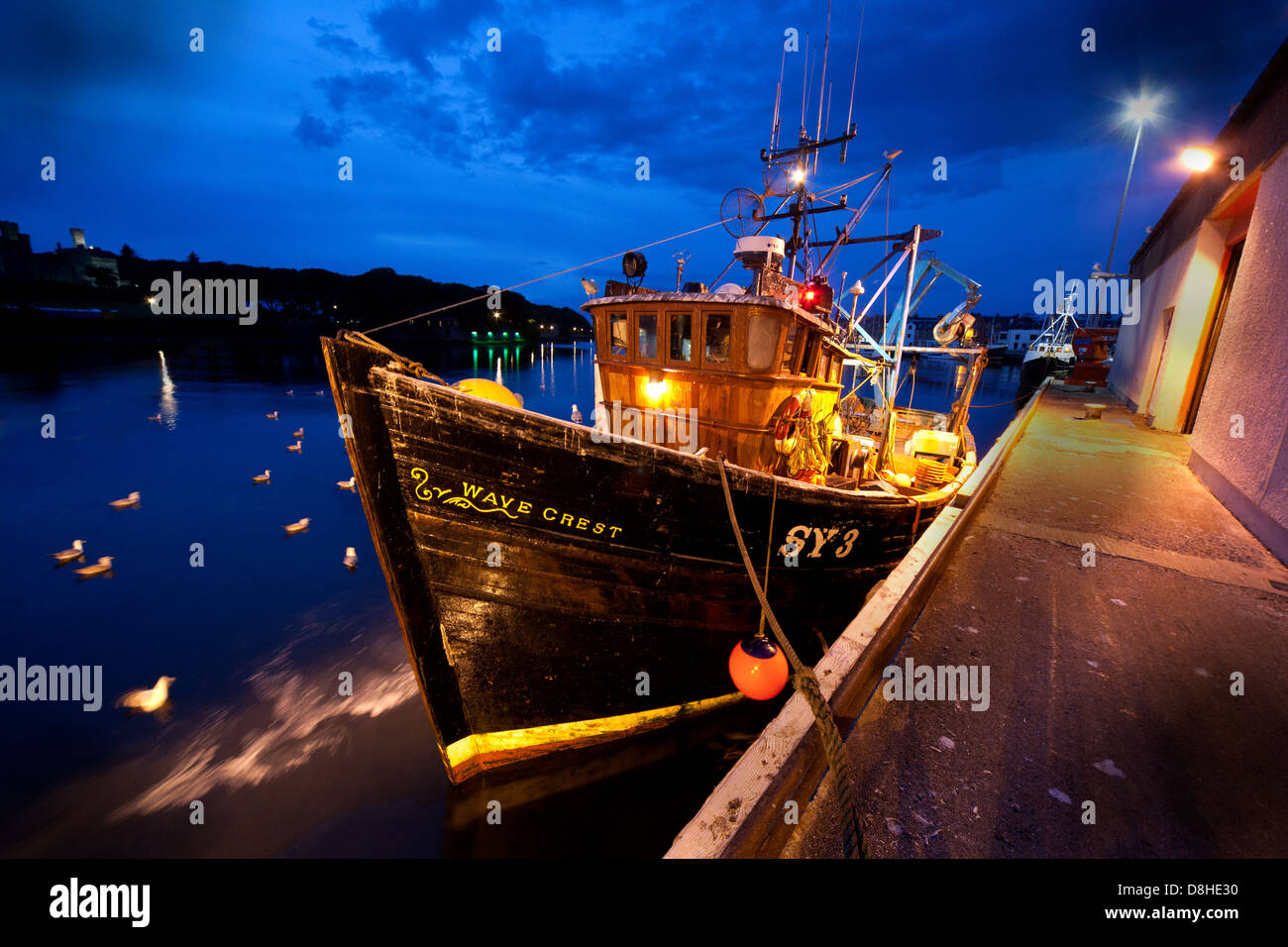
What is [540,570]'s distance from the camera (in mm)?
4074

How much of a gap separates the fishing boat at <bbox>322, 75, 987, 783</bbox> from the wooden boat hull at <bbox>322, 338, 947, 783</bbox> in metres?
0.02

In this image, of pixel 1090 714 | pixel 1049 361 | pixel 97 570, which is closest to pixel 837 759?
pixel 1090 714

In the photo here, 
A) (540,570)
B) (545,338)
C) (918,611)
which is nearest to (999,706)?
(918,611)

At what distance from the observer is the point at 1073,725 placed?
98.5 inches

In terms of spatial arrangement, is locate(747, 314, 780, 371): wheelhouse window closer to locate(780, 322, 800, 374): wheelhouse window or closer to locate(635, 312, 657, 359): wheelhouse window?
locate(780, 322, 800, 374): wheelhouse window

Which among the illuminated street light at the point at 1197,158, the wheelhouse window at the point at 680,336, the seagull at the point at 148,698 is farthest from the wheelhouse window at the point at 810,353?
the seagull at the point at 148,698

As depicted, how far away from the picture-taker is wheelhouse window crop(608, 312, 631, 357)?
6.66 metres

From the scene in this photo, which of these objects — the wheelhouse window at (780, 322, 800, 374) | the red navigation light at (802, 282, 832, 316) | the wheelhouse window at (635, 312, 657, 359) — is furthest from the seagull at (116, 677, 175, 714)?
the red navigation light at (802, 282, 832, 316)

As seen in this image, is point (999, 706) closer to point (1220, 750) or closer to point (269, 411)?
point (1220, 750)

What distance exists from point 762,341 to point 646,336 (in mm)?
1643

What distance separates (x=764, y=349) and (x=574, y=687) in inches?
172

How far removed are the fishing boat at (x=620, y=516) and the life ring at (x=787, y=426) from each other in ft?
0.08

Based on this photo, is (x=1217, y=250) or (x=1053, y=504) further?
(x=1217, y=250)

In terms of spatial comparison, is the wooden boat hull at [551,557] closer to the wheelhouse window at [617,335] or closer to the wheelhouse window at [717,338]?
the wheelhouse window at [717,338]
